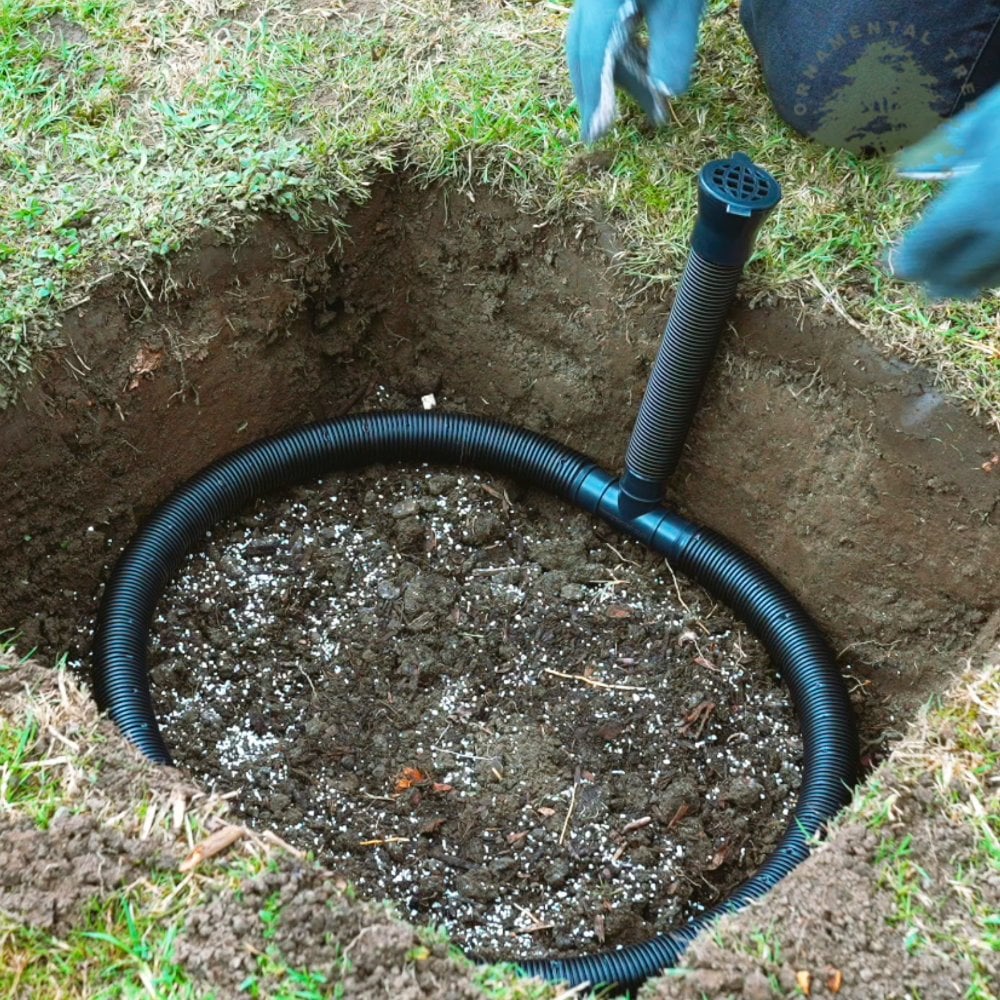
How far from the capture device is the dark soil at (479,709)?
2629 mm

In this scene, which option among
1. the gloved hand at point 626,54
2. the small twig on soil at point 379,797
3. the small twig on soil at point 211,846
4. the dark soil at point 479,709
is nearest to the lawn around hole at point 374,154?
the gloved hand at point 626,54

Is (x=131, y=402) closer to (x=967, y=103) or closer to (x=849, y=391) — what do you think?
(x=849, y=391)

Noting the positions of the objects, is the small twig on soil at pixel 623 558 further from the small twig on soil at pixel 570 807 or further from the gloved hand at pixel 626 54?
the gloved hand at pixel 626 54

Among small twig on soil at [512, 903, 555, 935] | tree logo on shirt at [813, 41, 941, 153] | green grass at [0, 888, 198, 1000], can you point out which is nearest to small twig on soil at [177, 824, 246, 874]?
Result: green grass at [0, 888, 198, 1000]

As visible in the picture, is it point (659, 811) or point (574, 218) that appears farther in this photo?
point (574, 218)

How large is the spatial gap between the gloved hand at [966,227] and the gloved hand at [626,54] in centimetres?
99

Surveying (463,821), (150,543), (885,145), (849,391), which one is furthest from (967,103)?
(150,543)

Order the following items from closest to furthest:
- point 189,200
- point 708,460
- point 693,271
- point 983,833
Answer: point 983,833 → point 693,271 → point 189,200 → point 708,460

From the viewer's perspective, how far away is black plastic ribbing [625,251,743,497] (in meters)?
2.62

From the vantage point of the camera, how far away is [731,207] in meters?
2.46

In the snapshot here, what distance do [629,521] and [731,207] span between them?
0.99 metres

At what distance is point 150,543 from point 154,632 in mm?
245

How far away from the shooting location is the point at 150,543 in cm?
290

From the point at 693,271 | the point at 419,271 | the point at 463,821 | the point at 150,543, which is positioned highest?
the point at 693,271
